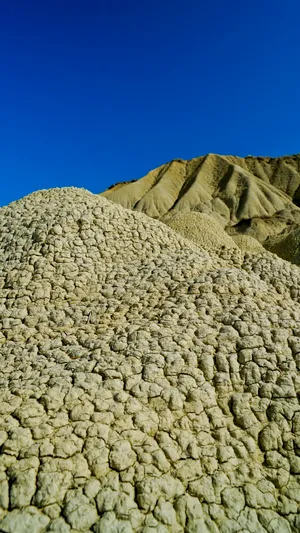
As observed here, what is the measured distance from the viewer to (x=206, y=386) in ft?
11.9

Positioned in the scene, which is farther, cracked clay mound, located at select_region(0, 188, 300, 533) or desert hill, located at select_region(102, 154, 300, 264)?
desert hill, located at select_region(102, 154, 300, 264)

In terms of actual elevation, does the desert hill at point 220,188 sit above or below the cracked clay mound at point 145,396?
above

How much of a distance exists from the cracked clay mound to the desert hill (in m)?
36.9

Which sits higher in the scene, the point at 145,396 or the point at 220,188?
the point at 220,188

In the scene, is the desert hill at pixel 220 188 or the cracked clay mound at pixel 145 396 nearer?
the cracked clay mound at pixel 145 396

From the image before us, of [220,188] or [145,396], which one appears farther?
[220,188]

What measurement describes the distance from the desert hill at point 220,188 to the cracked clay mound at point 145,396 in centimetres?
3692

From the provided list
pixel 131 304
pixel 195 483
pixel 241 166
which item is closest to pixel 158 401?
pixel 195 483

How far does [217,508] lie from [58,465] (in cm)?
116

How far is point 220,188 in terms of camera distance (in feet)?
169

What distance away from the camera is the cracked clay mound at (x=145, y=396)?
9.17 ft

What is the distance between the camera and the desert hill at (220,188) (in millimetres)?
46406

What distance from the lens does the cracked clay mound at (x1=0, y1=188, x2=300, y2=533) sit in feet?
9.17

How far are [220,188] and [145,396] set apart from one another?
165 feet
